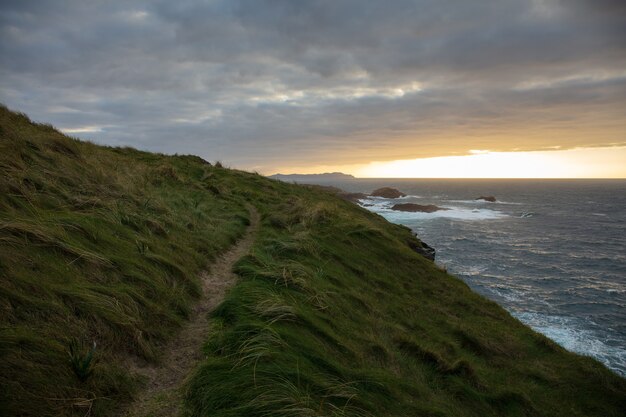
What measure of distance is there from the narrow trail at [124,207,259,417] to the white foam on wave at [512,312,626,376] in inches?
755

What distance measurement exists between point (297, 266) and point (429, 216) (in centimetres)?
6675

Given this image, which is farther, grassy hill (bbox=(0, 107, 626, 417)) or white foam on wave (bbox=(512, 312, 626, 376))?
white foam on wave (bbox=(512, 312, 626, 376))

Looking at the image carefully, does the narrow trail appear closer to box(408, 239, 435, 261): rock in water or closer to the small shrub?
the small shrub

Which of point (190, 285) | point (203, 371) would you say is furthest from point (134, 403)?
point (190, 285)

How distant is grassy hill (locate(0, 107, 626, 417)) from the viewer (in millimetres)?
4414

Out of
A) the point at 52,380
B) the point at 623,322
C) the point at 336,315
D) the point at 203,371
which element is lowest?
the point at 623,322

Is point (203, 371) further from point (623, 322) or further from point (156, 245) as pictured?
point (623, 322)

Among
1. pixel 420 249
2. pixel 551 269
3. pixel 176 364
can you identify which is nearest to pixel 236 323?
pixel 176 364

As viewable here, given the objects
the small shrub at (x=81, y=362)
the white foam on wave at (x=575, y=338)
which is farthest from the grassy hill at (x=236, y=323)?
the white foam on wave at (x=575, y=338)

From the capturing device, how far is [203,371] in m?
4.99

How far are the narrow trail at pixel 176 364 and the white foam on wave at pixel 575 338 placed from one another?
1918 cm

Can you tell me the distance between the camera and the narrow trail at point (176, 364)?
4376mm

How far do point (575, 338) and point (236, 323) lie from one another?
21848 mm

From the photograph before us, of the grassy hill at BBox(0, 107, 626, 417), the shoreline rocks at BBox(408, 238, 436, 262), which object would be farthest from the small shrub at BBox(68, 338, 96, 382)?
the shoreline rocks at BBox(408, 238, 436, 262)
